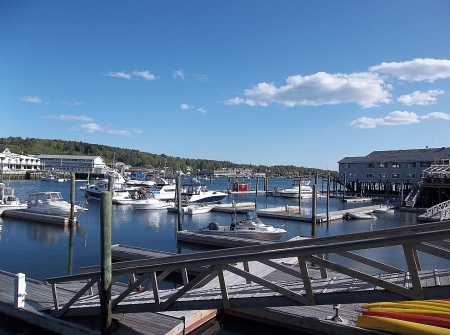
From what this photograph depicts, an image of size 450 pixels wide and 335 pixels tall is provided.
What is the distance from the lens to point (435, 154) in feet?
239

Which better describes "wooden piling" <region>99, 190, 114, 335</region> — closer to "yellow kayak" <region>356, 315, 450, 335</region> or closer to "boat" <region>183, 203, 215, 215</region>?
"yellow kayak" <region>356, 315, 450, 335</region>

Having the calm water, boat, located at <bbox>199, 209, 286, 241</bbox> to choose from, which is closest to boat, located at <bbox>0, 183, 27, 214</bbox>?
the calm water

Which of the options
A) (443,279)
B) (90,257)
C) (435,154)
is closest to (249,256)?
(443,279)

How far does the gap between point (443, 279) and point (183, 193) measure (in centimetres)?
5411

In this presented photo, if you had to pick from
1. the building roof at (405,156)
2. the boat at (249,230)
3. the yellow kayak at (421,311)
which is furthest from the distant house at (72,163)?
the yellow kayak at (421,311)

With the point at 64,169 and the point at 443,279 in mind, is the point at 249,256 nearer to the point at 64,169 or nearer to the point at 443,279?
the point at 443,279

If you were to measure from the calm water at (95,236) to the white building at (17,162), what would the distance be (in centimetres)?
10929

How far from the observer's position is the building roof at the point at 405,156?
72125mm

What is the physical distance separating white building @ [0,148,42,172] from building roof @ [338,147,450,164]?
Result: 118130mm

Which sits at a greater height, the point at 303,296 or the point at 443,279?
the point at 443,279

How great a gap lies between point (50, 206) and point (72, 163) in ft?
425

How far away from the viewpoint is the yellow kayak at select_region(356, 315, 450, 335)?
8.34 m

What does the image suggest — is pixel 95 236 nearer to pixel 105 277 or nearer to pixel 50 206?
pixel 50 206

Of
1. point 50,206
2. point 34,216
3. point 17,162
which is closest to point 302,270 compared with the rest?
point 34,216
